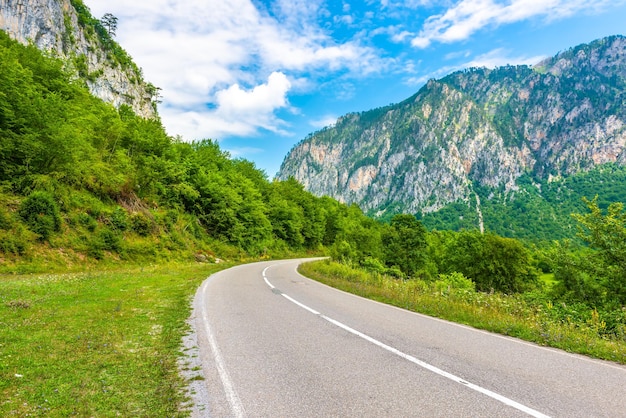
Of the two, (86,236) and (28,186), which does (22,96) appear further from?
(86,236)

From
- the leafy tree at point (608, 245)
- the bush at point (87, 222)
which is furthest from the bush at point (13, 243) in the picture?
the leafy tree at point (608, 245)

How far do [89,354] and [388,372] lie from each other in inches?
207

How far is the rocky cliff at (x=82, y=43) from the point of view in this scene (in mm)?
46781

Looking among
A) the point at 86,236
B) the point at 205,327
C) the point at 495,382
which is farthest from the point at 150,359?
the point at 86,236

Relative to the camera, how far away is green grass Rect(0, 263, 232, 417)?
4035 mm

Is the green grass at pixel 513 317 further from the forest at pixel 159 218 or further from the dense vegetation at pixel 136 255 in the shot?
the forest at pixel 159 218

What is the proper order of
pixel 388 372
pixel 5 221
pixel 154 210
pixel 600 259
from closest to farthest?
1. pixel 388 372
2. pixel 600 259
3. pixel 5 221
4. pixel 154 210

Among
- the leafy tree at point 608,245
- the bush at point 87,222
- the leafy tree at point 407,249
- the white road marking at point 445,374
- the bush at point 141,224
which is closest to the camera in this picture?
the white road marking at point 445,374

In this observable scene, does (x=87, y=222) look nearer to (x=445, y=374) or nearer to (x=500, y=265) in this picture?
(x=445, y=374)

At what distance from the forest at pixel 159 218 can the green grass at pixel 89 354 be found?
32.7ft

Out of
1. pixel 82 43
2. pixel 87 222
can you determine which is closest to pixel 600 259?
pixel 87 222

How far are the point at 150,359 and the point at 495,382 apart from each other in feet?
18.5

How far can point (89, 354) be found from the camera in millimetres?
5863

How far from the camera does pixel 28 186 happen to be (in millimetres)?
22266
